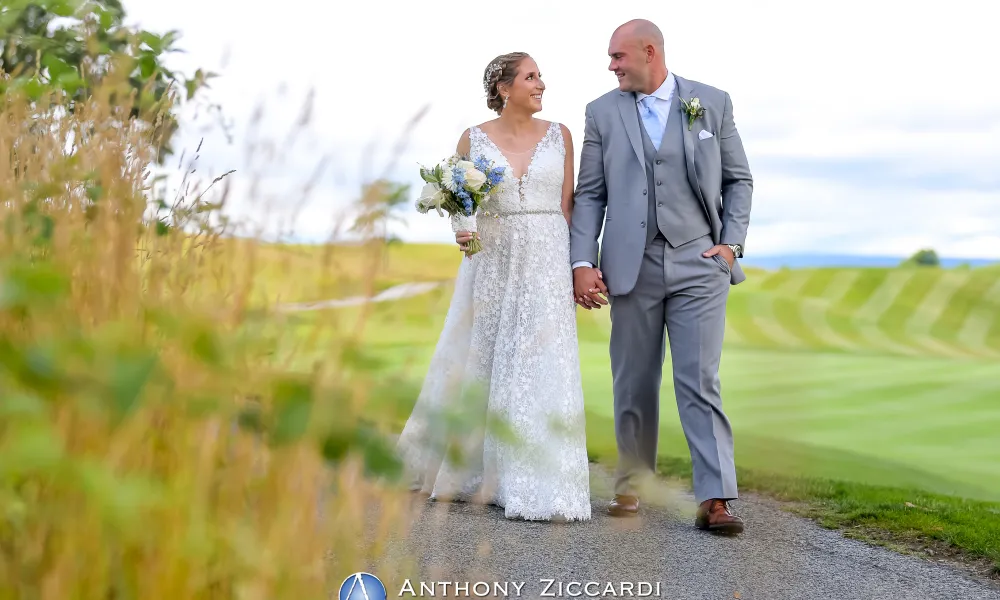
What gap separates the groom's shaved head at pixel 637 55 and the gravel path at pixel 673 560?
2023 millimetres

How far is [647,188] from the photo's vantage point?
4793 mm

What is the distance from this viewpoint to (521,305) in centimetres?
524

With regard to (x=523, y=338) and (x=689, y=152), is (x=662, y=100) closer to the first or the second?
(x=689, y=152)

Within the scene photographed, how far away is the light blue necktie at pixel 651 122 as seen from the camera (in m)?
4.87

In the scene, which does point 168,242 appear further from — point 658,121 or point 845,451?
point 845,451

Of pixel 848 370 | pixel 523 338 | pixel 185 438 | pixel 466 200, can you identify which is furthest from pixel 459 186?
pixel 848 370

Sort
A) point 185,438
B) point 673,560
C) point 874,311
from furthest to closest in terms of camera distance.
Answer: point 874,311 → point 673,560 → point 185,438

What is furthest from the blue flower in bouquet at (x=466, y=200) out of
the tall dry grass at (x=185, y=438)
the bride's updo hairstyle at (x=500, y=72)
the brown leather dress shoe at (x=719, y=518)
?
the tall dry grass at (x=185, y=438)

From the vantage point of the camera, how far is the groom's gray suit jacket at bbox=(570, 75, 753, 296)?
4781mm

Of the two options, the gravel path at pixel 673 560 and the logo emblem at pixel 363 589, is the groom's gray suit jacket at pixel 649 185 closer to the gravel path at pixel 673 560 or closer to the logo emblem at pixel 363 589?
the gravel path at pixel 673 560

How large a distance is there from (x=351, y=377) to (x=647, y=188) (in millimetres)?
3460

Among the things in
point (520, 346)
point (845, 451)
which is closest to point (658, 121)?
point (520, 346)

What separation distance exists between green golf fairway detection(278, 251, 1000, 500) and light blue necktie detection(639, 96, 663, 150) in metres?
1.17

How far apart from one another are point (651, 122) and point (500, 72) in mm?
871
